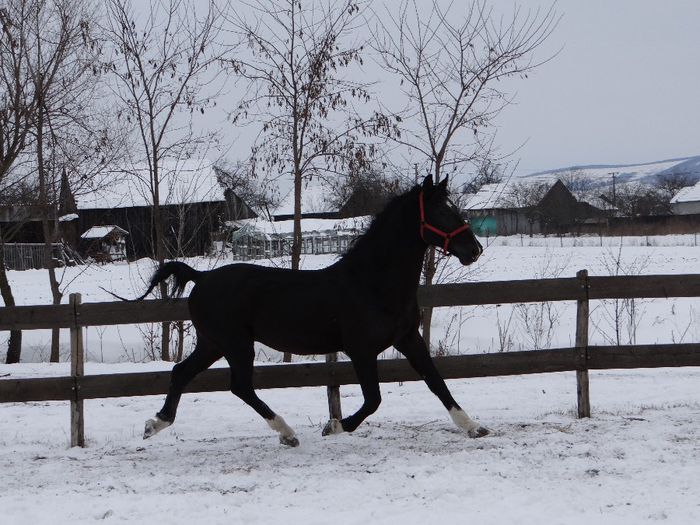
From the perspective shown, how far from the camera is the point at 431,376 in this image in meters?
6.09

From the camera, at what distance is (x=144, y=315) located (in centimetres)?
682

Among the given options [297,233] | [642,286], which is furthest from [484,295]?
[297,233]

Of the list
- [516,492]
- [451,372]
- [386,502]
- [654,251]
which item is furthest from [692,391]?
[654,251]

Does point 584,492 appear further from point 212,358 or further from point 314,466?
point 212,358

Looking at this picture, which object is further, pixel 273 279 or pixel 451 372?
pixel 451 372

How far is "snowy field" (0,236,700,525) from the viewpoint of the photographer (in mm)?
4410

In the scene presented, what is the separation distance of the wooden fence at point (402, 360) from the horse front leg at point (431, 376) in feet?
2.20

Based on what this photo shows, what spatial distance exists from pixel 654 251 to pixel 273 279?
27.9 metres

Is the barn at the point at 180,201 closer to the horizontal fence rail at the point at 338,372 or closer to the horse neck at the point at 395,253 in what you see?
the horizontal fence rail at the point at 338,372

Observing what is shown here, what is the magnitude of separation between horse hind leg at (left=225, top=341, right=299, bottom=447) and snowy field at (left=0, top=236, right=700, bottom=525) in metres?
0.12

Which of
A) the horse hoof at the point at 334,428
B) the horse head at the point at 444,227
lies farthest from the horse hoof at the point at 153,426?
the horse head at the point at 444,227

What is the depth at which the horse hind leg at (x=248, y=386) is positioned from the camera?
607 cm

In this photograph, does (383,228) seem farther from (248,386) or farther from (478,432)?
(478,432)

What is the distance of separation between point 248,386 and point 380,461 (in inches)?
49.0
